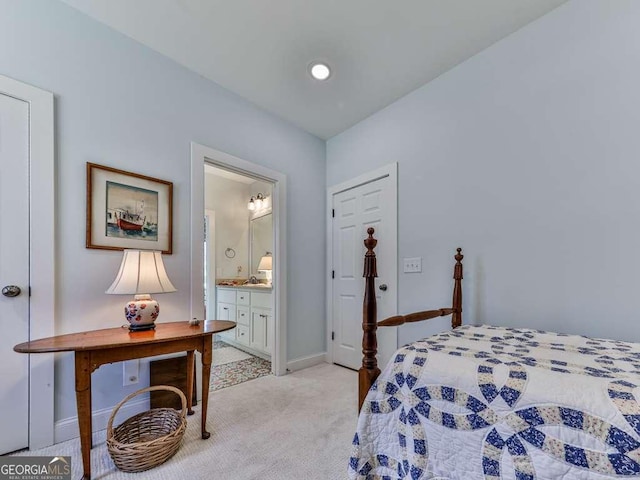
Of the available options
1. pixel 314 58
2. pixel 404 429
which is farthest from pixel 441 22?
pixel 404 429

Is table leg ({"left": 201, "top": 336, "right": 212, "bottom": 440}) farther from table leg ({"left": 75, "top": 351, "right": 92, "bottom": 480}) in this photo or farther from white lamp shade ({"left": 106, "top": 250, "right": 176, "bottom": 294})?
table leg ({"left": 75, "top": 351, "right": 92, "bottom": 480})

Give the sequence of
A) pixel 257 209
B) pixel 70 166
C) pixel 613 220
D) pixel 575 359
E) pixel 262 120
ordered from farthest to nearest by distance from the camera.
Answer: pixel 257 209 → pixel 262 120 → pixel 70 166 → pixel 613 220 → pixel 575 359

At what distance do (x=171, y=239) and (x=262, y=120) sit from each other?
4.78 feet

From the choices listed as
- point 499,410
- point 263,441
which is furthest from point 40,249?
point 499,410

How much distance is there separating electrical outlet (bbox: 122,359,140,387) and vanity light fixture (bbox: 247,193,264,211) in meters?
2.95

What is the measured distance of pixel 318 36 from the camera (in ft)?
6.46

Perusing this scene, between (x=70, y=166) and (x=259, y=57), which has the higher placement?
(x=259, y=57)

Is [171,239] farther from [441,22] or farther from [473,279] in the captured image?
[441,22]

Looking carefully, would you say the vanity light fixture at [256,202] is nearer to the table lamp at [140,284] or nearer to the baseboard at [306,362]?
the baseboard at [306,362]

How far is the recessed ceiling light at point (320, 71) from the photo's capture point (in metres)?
2.22

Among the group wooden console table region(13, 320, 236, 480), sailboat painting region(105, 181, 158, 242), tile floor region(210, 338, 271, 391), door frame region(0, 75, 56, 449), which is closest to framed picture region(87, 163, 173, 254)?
sailboat painting region(105, 181, 158, 242)

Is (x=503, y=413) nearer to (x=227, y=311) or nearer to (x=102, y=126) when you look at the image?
(x=102, y=126)

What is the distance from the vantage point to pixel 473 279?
6.77 ft

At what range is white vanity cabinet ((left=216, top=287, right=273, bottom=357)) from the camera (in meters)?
3.20
